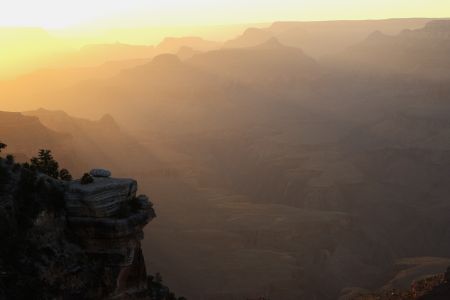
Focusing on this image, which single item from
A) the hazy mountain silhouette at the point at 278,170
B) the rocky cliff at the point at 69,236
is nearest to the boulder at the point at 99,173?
the rocky cliff at the point at 69,236

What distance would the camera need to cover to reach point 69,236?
2000cm

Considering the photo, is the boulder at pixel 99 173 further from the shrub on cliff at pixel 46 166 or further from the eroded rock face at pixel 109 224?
the shrub on cliff at pixel 46 166

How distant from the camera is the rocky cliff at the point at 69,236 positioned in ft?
58.5

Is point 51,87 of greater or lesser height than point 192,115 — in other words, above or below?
above

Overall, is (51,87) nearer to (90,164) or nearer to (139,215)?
(90,164)

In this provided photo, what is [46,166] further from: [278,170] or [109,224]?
[278,170]

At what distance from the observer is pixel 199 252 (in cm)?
6925

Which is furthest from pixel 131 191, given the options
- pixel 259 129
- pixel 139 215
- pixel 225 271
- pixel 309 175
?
pixel 259 129

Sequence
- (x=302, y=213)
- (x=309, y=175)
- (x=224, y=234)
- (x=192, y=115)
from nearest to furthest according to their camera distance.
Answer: (x=224, y=234) → (x=302, y=213) → (x=309, y=175) → (x=192, y=115)

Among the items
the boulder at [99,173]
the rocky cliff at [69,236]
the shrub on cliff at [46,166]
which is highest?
the shrub on cliff at [46,166]

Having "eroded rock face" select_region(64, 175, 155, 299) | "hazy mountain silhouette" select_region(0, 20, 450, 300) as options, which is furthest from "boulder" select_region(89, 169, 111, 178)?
"hazy mountain silhouette" select_region(0, 20, 450, 300)

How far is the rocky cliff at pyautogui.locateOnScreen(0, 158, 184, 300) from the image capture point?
17.8 m

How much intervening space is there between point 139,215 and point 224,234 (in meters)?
54.0

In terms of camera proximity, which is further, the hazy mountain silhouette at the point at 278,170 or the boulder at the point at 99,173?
the hazy mountain silhouette at the point at 278,170
